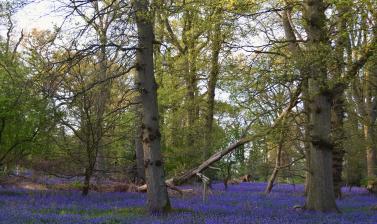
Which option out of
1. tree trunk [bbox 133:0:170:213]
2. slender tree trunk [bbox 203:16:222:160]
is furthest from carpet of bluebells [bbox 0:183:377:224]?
slender tree trunk [bbox 203:16:222:160]

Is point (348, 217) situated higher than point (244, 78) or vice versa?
point (244, 78)

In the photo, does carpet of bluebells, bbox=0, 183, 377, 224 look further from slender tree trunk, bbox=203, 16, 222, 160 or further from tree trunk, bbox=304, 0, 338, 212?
slender tree trunk, bbox=203, 16, 222, 160

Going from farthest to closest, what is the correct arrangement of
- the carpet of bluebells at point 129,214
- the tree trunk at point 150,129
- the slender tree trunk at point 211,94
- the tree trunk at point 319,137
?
the slender tree trunk at point 211,94 < the tree trunk at point 319,137 < the tree trunk at point 150,129 < the carpet of bluebells at point 129,214

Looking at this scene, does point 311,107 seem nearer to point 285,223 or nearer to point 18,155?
point 285,223

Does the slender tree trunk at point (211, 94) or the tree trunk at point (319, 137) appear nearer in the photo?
the tree trunk at point (319, 137)

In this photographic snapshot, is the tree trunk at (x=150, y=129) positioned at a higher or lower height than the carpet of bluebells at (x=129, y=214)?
higher

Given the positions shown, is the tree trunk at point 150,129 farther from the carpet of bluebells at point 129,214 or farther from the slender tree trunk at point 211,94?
the slender tree trunk at point 211,94

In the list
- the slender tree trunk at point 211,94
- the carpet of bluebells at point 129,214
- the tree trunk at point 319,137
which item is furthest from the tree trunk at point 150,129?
the slender tree trunk at point 211,94

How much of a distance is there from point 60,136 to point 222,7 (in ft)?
29.7

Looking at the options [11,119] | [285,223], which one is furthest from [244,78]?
[11,119]

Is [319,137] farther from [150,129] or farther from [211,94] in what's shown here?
[211,94]

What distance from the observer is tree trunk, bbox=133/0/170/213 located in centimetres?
1106

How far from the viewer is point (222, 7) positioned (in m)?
12.0

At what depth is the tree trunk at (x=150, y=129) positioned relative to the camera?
36.3ft
